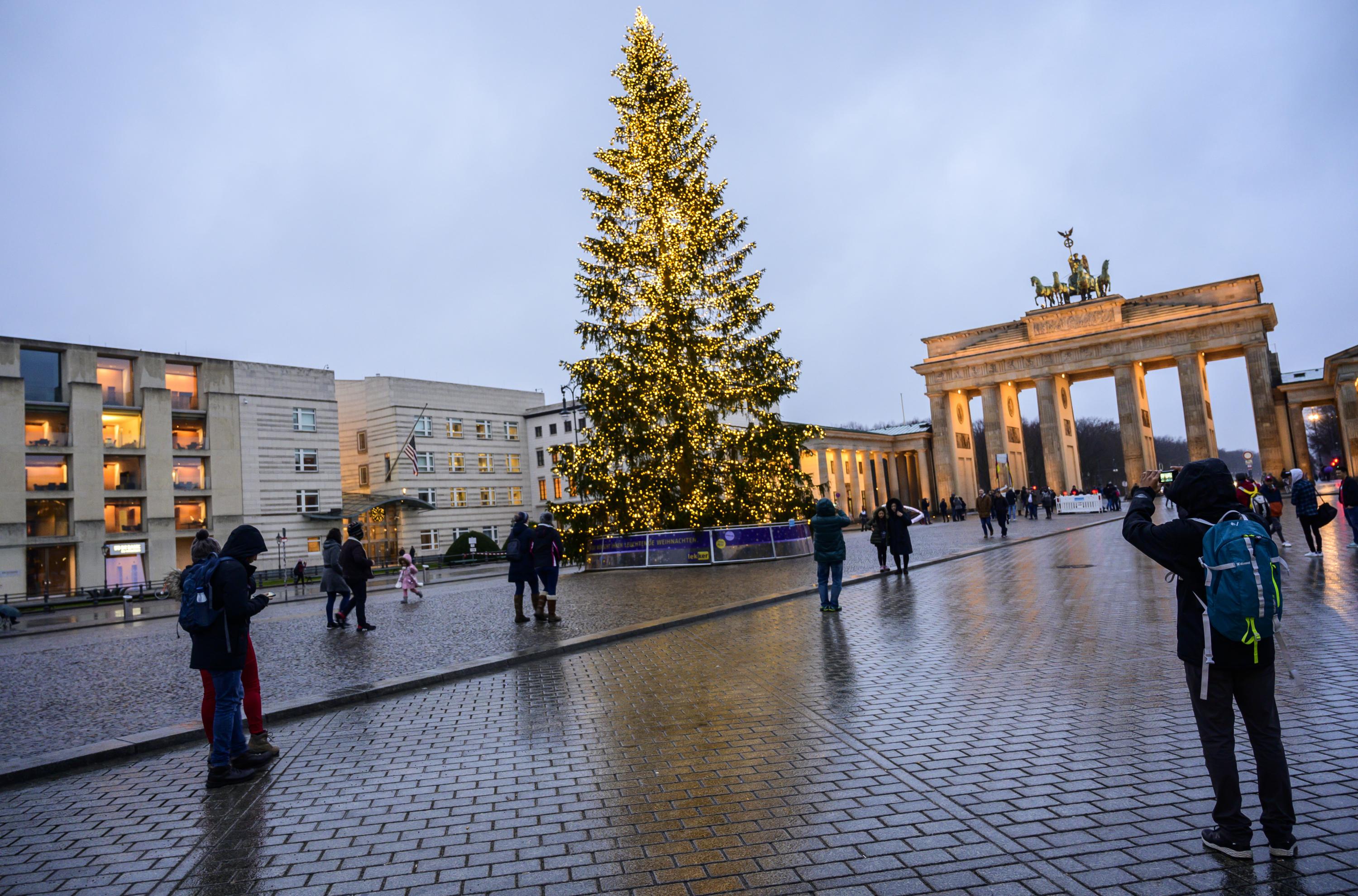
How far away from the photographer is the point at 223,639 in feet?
20.1

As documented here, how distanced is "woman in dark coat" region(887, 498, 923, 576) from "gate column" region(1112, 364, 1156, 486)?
179 feet

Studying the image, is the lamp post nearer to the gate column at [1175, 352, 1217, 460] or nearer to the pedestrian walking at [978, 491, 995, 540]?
the pedestrian walking at [978, 491, 995, 540]

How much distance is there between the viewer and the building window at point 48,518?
39625mm

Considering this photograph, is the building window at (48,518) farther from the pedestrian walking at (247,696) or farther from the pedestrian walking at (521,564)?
the pedestrian walking at (247,696)

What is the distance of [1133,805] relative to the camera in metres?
4.44

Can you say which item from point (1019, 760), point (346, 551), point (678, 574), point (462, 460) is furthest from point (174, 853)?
point (462, 460)

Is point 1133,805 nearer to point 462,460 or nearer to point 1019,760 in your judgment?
point 1019,760

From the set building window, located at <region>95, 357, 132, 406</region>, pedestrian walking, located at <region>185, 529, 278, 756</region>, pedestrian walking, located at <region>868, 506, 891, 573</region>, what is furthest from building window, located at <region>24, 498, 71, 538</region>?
pedestrian walking, located at <region>185, 529, 278, 756</region>

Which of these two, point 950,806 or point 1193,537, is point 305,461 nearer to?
point 950,806

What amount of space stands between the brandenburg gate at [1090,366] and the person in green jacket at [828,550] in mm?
52534

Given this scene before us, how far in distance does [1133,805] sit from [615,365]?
2308cm

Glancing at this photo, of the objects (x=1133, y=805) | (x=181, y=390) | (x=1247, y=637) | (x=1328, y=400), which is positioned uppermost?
(x=181, y=390)

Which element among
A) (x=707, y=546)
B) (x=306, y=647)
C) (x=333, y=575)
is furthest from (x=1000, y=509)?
(x=306, y=647)

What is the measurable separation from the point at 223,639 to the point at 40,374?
44.8 metres
